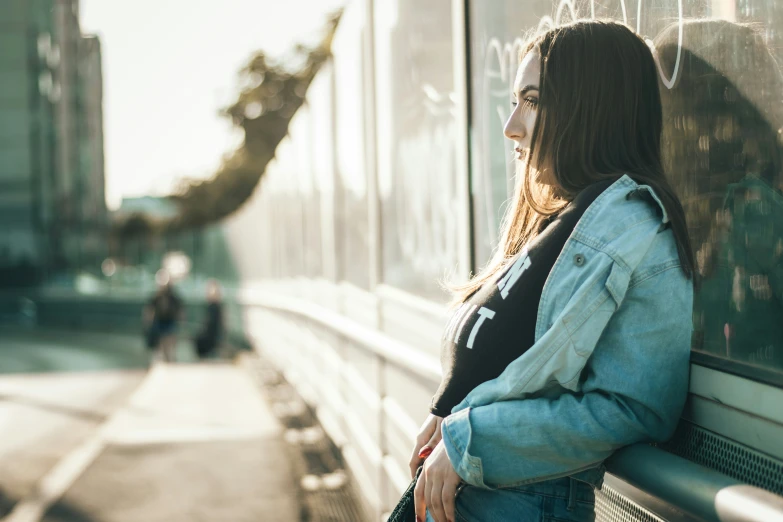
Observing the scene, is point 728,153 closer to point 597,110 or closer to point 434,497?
point 597,110

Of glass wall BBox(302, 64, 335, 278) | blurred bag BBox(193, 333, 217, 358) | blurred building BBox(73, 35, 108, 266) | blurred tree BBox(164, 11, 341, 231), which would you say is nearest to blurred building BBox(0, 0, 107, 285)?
blurred building BBox(73, 35, 108, 266)

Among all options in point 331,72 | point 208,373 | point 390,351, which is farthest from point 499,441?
point 208,373

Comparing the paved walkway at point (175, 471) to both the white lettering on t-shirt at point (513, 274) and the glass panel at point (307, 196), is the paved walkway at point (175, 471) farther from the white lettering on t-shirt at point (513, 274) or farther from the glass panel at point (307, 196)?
the white lettering on t-shirt at point (513, 274)

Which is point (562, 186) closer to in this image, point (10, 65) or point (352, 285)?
point (352, 285)

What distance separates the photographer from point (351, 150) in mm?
6441

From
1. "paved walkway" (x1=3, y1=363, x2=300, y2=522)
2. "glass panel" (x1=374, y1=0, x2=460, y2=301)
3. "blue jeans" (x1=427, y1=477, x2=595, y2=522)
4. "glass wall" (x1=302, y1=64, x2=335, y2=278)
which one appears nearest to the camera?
"blue jeans" (x1=427, y1=477, x2=595, y2=522)

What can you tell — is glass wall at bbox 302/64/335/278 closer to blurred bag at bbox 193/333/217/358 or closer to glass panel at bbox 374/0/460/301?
glass panel at bbox 374/0/460/301

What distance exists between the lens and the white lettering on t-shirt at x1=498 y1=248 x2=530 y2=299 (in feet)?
5.75

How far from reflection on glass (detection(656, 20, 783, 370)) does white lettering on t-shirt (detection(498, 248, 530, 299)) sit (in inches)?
14.0

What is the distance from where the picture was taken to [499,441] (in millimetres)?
1713

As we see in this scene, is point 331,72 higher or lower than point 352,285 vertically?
higher

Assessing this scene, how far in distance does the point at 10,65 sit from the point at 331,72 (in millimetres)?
39427

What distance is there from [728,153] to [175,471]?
20.1 feet

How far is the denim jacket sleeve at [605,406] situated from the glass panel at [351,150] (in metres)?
3.86
